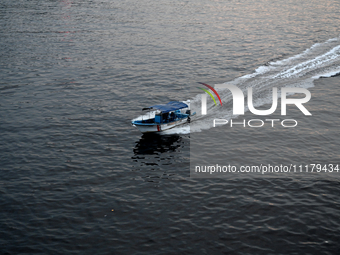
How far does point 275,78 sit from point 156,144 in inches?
1133

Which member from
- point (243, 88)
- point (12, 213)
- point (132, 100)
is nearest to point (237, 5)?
point (243, 88)

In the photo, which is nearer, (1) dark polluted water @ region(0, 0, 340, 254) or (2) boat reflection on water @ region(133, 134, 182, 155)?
(1) dark polluted water @ region(0, 0, 340, 254)

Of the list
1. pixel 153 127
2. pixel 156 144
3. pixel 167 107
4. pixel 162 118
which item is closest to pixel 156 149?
pixel 156 144

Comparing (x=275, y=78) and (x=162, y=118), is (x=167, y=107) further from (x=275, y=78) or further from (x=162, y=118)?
(x=275, y=78)

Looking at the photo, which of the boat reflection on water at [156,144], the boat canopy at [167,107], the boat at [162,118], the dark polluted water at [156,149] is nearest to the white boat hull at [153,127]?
the boat at [162,118]

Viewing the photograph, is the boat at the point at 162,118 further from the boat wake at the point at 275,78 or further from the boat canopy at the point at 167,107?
the boat wake at the point at 275,78

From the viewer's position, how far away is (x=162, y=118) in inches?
1905

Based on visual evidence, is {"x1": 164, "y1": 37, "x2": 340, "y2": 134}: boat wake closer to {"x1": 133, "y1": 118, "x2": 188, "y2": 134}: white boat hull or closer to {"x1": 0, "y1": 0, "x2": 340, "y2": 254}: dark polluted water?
{"x1": 0, "y1": 0, "x2": 340, "y2": 254}: dark polluted water

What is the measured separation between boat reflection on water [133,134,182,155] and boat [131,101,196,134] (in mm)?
960

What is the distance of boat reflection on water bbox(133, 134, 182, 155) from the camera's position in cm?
4441

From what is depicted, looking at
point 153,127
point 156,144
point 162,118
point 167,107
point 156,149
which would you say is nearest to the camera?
point 156,149

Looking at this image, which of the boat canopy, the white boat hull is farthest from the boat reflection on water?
the boat canopy

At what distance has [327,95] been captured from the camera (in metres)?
58.2

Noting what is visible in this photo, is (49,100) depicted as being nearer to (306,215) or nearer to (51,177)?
(51,177)
